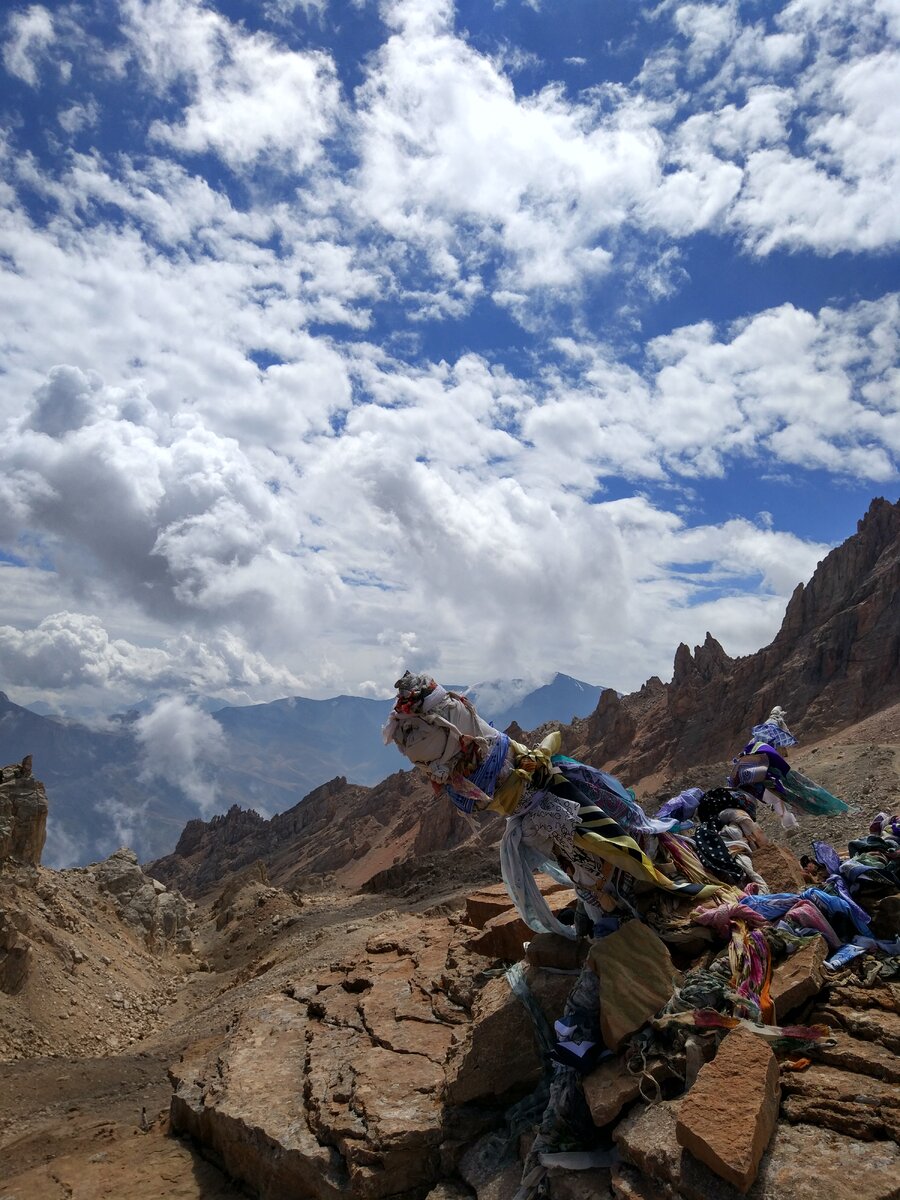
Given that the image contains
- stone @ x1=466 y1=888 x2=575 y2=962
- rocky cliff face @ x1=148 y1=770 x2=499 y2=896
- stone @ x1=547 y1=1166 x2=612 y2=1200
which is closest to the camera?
stone @ x1=547 y1=1166 x2=612 y2=1200

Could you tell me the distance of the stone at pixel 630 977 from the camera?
459 centimetres

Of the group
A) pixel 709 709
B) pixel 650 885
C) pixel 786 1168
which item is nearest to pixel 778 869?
pixel 650 885

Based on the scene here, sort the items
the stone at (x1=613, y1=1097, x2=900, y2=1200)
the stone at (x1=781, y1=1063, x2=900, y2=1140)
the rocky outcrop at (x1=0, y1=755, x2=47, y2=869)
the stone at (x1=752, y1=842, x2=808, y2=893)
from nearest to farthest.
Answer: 1. the stone at (x1=613, y1=1097, x2=900, y2=1200)
2. the stone at (x1=781, y1=1063, x2=900, y2=1140)
3. the stone at (x1=752, y1=842, x2=808, y2=893)
4. the rocky outcrop at (x1=0, y1=755, x2=47, y2=869)

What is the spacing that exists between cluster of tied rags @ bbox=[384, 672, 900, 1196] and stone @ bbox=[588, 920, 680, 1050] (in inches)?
0.8

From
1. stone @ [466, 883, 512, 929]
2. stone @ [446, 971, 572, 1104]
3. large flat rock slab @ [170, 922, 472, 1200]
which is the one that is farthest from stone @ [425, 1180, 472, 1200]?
stone @ [466, 883, 512, 929]

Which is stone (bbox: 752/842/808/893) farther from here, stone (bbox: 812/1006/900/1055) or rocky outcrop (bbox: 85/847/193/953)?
rocky outcrop (bbox: 85/847/193/953)

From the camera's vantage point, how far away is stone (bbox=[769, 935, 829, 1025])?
450cm

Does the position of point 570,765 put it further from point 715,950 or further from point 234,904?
point 234,904

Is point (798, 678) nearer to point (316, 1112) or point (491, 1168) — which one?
point (316, 1112)

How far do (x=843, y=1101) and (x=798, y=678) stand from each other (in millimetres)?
59045

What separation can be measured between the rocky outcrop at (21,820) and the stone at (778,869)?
656 inches

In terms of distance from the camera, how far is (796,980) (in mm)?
4559

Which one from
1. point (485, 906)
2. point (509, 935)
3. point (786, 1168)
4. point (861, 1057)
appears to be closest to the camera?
point (786, 1168)

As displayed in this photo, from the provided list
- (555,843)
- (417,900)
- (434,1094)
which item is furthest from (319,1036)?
(417,900)
